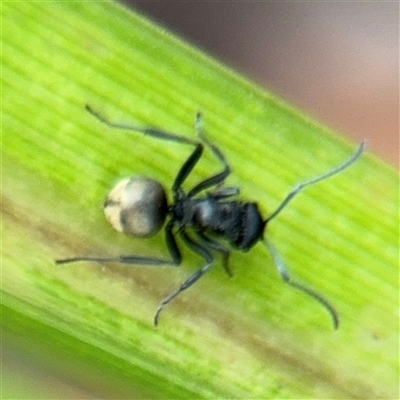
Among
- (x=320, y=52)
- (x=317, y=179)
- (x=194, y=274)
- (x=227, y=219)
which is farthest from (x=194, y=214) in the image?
(x=320, y=52)

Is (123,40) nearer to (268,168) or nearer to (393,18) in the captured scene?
(268,168)

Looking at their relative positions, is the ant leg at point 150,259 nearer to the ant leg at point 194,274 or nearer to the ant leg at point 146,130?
the ant leg at point 194,274

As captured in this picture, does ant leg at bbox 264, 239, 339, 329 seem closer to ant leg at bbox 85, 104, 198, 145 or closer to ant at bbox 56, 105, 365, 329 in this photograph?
ant at bbox 56, 105, 365, 329

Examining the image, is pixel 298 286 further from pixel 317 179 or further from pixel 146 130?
pixel 146 130

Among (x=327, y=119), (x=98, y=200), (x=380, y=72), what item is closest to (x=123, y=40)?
(x=98, y=200)

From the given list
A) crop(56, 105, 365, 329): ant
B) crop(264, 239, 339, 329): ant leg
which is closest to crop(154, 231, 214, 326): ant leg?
crop(56, 105, 365, 329): ant

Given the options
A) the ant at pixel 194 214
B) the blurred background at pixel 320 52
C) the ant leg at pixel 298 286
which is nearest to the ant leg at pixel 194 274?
the ant at pixel 194 214
